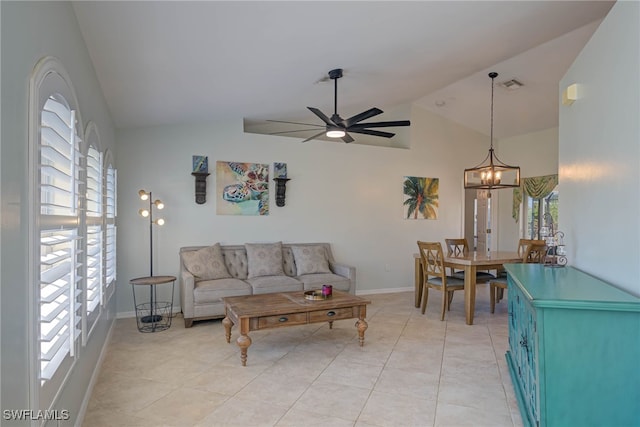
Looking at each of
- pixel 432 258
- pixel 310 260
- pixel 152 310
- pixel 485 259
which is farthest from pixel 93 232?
pixel 485 259

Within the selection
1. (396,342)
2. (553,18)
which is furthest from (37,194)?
(553,18)

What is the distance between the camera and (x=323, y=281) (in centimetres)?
547

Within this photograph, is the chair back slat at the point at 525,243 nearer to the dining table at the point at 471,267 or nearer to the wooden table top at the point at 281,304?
the dining table at the point at 471,267

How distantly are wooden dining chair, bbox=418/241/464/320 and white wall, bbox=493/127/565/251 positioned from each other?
3033 mm

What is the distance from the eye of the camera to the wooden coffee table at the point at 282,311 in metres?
3.51

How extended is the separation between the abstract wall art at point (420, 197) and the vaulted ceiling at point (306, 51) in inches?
66.9

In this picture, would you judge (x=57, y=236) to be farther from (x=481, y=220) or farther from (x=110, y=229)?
(x=481, y=220)

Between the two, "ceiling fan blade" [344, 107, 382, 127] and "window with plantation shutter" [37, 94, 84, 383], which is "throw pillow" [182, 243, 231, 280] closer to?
"ceiling fan blade" [344, 107, 382, 127]

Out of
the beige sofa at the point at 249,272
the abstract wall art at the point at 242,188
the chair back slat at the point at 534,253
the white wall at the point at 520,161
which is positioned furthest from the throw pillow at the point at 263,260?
the white wall at the point at 520,161

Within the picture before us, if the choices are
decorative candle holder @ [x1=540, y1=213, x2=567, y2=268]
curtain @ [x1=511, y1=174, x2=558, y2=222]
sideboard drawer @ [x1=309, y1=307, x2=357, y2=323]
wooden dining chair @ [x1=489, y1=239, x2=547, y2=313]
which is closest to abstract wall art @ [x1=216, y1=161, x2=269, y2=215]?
sideboard drawer @ [x1=309, y1=307, x2=357, y2=323]

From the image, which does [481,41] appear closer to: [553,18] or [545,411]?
[553,18]

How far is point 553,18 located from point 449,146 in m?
3.77

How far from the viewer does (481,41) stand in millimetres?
4035

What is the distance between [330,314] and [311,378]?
741 millimetres
